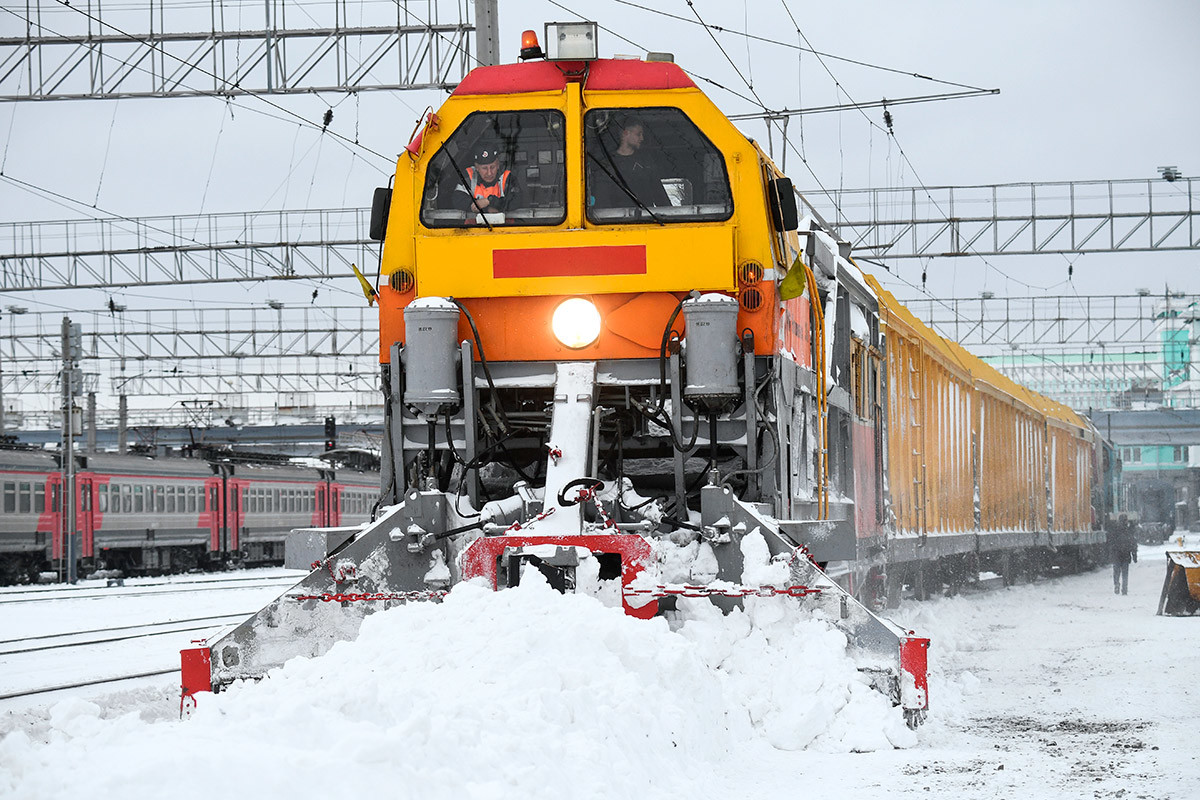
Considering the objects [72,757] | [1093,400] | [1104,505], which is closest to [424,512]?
[72,757]

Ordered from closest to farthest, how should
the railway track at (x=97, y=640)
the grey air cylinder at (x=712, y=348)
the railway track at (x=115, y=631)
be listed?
the grey air cylinder at (x=712, y=348) < the railway track at (x=97, y=640) < the railway track at (x=115, y=631)

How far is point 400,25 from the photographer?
19.9m

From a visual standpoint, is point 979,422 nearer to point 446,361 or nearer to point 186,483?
point 446,361

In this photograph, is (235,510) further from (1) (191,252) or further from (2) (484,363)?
(2) (484,363)

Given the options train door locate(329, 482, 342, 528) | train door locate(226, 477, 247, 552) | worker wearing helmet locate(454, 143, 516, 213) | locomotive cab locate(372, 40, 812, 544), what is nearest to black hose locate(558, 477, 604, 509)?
locomotive cab locate(372, 40, 812, 544)

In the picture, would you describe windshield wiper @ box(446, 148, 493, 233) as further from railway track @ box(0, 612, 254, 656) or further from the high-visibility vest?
railway track @ box(0, 612, 254, 656)

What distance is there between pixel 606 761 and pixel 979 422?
14058mm

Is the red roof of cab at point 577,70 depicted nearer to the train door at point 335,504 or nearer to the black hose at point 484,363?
the black hose at point 484,363

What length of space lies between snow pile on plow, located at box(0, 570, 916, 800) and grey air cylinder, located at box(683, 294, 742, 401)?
46.6 inches

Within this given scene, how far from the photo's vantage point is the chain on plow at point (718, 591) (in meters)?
6.65

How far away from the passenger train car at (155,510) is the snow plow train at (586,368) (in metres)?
23.0

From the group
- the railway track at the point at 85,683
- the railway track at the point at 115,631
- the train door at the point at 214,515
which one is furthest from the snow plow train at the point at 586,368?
the train door at the point at 214,515

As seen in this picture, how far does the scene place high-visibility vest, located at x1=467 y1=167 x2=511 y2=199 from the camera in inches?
327

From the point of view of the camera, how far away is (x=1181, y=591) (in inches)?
656
